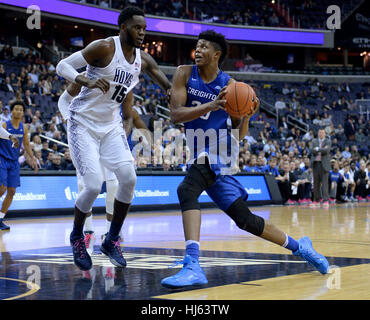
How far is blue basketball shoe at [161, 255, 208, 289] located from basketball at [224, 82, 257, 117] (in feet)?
4.03

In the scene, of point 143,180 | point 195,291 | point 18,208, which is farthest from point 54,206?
point 195,291

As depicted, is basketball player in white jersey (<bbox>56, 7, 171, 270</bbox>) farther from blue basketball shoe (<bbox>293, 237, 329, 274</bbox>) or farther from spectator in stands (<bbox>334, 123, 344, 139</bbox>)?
spectator in stands (<bbox>334, 123, 344, 139</bbox>)

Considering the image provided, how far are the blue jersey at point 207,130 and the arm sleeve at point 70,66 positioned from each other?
112cm

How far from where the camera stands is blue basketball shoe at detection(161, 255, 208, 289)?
467 cm

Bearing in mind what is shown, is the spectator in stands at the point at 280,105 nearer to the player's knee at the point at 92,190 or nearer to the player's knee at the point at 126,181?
the player's knee at the point at 126,181

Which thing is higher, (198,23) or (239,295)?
(198,23)

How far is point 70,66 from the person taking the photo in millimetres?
5820

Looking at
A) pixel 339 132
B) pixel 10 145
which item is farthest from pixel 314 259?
pixel 339 132

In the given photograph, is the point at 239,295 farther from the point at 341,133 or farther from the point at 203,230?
the point at 341,133

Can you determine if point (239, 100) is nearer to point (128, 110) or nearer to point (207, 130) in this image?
point (207, 130)

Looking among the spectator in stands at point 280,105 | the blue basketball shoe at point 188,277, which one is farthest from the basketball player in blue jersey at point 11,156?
the spectator in stands at point 280,105

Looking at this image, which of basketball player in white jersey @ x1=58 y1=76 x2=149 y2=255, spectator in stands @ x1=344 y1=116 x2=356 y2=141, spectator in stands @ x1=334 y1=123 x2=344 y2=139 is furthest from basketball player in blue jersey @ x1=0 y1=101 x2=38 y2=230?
spectator in stands @ x1=344 y1=116 x2=356 y2=141

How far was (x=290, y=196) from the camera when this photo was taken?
66.0 ft

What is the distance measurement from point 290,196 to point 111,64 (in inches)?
590
